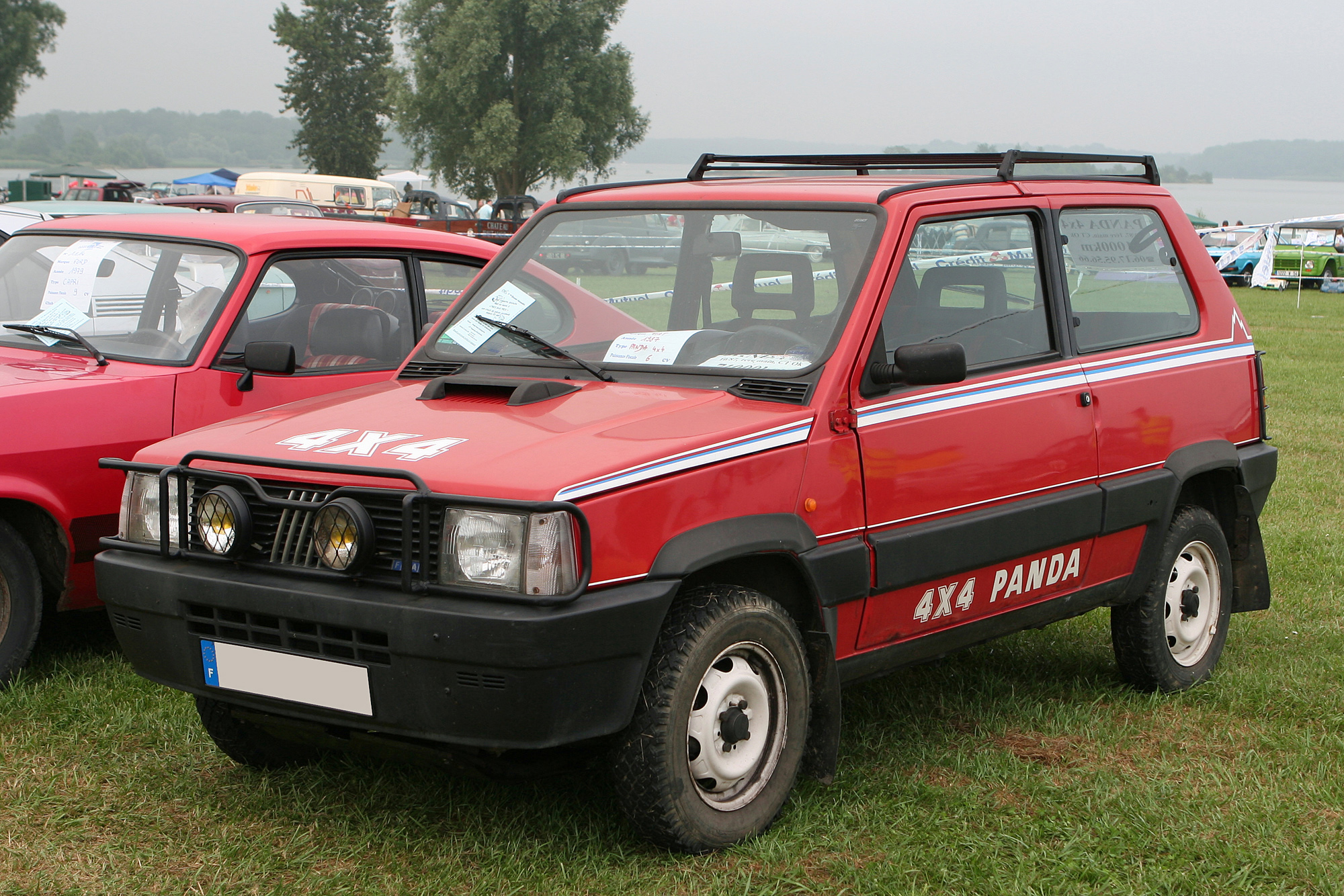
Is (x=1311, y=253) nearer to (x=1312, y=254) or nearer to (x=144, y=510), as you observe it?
(x=1312, y=254)

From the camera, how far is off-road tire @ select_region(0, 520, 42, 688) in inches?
183

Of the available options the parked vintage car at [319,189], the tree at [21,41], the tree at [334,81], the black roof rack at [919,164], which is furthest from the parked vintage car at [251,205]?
the tree at [334,81]

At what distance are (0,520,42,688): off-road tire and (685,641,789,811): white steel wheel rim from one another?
8.77 ft

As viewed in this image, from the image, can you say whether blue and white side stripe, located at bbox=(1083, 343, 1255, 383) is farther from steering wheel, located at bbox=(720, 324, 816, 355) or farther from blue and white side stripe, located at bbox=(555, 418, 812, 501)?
blue and white side stripe, located at bbox=(555, 418, 812, 501)

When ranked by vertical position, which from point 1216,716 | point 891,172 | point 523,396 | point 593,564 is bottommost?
point 1216,716

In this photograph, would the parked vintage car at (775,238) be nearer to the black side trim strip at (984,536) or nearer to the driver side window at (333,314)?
the black side trim strip at (984,536)

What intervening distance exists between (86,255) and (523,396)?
280cm

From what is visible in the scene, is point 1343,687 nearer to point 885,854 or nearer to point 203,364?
point 885,854

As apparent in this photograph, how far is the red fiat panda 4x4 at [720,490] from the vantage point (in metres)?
3.07

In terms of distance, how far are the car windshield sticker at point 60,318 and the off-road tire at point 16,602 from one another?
0.99 metres

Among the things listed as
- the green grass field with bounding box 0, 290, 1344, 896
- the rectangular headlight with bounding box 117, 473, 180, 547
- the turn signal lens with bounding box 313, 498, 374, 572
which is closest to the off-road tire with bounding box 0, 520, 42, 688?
the green grass field with bounding box 0, 290, 1344, 896

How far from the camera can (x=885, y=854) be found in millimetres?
3531

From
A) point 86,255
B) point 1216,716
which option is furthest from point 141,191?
point 1216,716

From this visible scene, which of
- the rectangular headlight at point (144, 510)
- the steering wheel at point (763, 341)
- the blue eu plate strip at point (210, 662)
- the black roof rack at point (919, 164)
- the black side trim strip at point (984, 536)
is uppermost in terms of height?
the black roof rack at point (919, 164)
